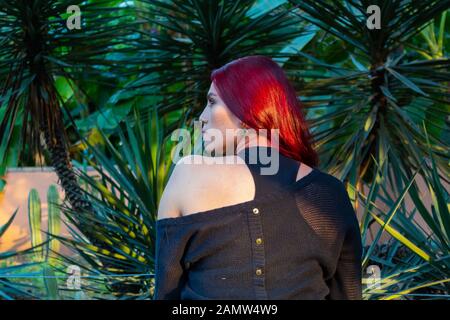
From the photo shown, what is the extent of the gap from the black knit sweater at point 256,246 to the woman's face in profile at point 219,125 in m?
0.05

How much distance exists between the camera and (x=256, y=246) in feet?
4.61

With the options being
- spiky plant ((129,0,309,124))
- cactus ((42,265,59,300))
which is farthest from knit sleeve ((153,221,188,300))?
spiky plant ((129,0,309,124))

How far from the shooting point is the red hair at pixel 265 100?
151 cm

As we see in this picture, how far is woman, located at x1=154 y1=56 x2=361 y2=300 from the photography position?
1404 millimetres

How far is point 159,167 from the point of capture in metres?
2.97

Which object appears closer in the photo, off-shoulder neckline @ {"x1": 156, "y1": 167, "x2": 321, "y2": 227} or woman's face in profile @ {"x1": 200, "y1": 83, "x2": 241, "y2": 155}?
off-shoulder neckline @ {"x1": 156, "y1": 167, "x2": 321, "y2": 227}

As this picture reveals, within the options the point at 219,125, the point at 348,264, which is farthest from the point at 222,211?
the point at 348,264

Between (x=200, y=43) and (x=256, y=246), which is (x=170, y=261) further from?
(x=200, y=43)

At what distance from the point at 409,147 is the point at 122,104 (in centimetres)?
281

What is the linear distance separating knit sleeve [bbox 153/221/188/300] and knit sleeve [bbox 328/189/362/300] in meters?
0.32

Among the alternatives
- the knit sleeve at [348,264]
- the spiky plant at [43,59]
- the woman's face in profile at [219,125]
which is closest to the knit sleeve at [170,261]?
the woman's face in profile at [219,125]

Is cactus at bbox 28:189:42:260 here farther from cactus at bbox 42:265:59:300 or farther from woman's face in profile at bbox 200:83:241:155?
woman's face in profile at bbox 200:83:241:155

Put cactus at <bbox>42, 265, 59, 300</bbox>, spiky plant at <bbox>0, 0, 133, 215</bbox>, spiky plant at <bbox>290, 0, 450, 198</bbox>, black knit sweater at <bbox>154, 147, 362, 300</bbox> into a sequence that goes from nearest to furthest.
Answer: black knit sweater at <bbox>154, 147, 362, 300</bbox>, cactus at <bbox>42, 265, 59, 300</bbox>, spiky plant at <bbox>290, 0, 450, 198</bbox>, spiky plant at <bbox>0, 0, 133, 215</bbox>

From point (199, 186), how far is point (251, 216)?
4.3 inches
